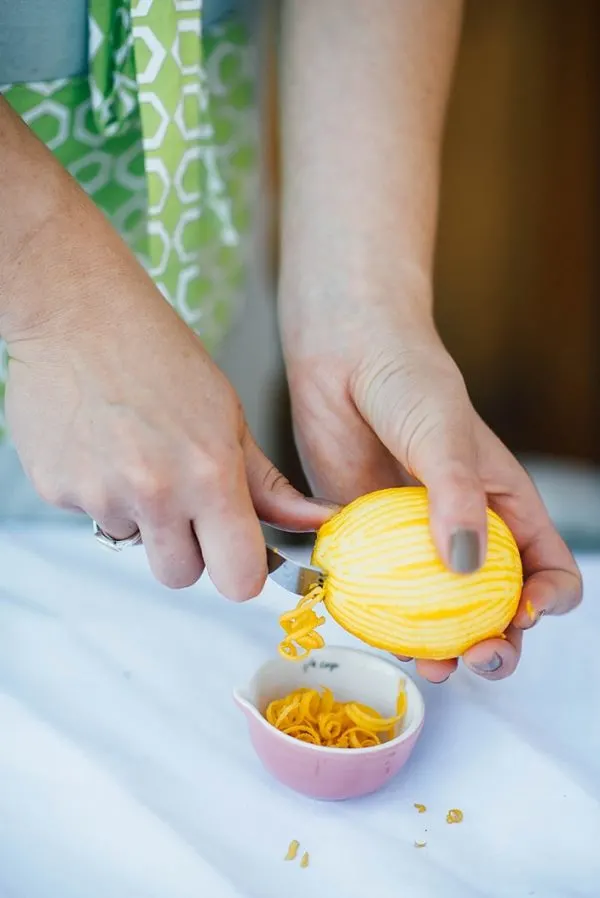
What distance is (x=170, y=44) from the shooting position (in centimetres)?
84

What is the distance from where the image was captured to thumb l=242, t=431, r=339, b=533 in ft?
2.45

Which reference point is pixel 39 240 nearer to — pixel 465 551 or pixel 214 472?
pixel 214 472

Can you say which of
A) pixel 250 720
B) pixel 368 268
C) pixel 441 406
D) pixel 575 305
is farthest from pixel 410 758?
pixel 575 305

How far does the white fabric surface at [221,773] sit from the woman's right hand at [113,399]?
150 millimetres

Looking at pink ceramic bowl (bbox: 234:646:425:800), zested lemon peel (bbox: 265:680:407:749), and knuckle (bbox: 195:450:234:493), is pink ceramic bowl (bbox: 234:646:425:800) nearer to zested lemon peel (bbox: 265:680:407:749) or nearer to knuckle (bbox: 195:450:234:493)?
zested lemon peel (bbox: 265:680:407:749)

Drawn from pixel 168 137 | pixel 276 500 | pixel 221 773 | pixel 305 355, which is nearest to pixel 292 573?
pixel 276 500

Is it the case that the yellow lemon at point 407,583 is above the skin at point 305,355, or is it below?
below

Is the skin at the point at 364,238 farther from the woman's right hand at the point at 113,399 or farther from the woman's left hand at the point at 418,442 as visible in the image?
the woman's right hand at the point at 113,399

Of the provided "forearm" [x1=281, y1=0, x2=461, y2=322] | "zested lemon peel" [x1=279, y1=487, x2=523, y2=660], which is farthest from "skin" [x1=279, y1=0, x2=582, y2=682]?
"zested lemon peel" [x1=279, y1=487, x2=523, y2=660]

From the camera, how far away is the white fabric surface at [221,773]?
0.63 metres

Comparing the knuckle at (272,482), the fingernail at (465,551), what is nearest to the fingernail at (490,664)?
the fingernail at (465,551)

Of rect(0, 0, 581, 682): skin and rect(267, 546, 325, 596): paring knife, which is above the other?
rect(0, 0, 581, 682): skin

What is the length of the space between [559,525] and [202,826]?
0.65m

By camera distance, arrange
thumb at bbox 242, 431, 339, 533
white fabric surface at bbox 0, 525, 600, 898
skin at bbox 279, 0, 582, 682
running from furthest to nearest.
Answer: skin at bbox 279, 0, 582, 682 → thumb at bbox 242, 431, 339, 533 → white fabric surface at bbox 0, 525, 600, 898
